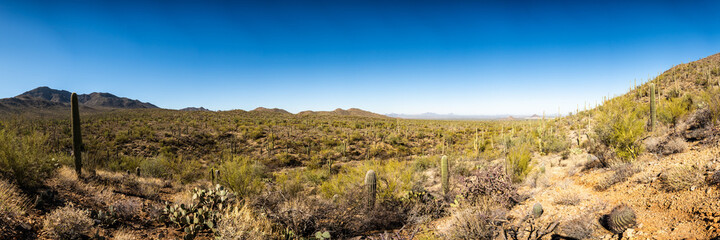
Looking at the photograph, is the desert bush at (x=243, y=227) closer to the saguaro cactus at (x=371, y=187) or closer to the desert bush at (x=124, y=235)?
the desert bush at (x=124, y=235)

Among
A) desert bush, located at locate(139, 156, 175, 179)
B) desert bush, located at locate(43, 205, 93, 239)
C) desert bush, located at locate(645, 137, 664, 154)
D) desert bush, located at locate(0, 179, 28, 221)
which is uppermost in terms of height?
desert bush, located at locate(645, 137, 664, 154)

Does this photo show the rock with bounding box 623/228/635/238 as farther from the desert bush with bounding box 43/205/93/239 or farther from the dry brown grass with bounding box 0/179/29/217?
the dry brown grass with bounding box 0/179/29/217

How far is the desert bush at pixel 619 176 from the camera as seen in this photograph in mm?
5652

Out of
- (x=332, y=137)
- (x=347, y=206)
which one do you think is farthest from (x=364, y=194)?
(x=332, y=137)

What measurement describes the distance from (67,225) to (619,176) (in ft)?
32.2

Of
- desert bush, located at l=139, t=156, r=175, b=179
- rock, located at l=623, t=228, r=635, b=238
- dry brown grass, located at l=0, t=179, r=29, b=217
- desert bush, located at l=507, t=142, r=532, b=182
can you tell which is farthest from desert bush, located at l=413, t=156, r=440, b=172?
dry brown grass, located at l=0, t=179, r=29, b=217

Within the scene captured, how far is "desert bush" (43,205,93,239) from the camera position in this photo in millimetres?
3783

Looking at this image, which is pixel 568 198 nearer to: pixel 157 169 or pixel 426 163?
pixel 426 163

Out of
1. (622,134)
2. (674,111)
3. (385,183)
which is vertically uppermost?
(674,111)

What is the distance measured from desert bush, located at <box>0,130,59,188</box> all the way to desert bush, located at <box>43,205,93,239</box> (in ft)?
7.10

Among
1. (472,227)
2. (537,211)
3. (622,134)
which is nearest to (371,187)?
(472,227)

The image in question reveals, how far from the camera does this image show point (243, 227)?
4.14 m

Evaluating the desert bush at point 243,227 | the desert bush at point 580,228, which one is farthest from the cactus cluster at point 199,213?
the desert bush at point 580,228

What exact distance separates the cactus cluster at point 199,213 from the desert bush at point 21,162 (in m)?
2.85
